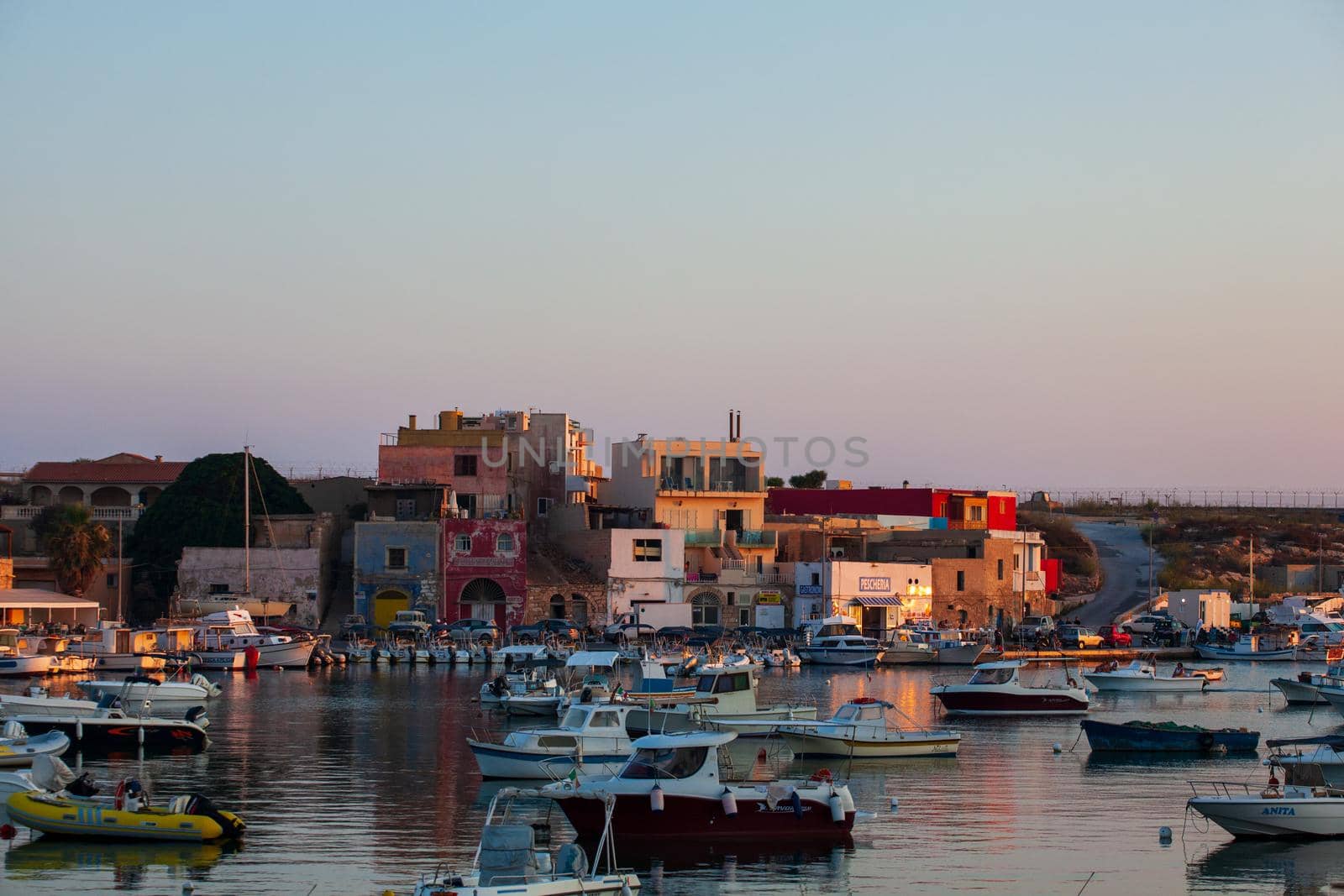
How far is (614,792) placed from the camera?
28359 mm

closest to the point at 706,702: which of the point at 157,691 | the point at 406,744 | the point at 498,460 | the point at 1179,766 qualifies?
the point at 406,744

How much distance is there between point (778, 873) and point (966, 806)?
27.0 ft

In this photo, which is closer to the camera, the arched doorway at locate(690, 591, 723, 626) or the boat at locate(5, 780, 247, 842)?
the boat at locate(5, 780, 247, 842)

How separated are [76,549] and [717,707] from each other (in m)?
43.6

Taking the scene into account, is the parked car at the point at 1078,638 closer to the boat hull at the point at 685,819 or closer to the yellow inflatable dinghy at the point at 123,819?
the boat hull at the point at 685,819

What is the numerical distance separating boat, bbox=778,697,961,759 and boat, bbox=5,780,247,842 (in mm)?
14680

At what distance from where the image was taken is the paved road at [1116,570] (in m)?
100

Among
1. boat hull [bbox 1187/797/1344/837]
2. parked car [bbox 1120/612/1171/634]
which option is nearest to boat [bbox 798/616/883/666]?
parked car [bbox 1120/612/1171/634]

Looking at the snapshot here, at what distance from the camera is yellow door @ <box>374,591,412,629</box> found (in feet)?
261

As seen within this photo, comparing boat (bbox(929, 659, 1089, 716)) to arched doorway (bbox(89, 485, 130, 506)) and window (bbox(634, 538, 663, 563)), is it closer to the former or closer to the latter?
window (bbox(634, 538, 663, 563))

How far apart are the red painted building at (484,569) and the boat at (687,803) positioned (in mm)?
50954

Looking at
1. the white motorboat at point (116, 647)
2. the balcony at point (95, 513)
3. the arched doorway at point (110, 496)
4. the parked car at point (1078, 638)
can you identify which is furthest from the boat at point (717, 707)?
the arched doorway at point (110, 496)

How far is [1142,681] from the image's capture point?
211 ft

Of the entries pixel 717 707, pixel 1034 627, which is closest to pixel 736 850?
pixel 717 707
